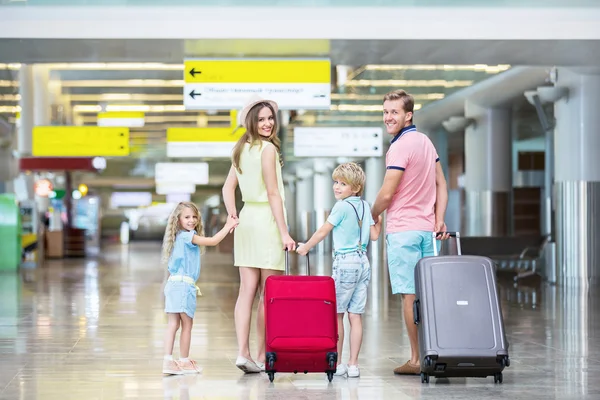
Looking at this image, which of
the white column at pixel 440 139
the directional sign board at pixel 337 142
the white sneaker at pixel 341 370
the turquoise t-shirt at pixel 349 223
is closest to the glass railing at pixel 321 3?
the turquoise t-shirt at pixel 349 223

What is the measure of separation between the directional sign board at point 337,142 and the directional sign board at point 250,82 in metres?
7.92

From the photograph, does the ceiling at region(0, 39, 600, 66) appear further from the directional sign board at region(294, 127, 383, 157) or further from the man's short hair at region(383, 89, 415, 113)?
the directional sign board at region(294, 127, 383, 157)

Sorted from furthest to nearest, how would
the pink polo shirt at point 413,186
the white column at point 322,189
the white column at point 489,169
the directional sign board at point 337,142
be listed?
the white column at point 322,189 → the white column at point 489,169 → the directional sign board at point 337,142 → the pink polo shirt at point 413,186

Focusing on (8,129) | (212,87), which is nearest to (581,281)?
(212,87)

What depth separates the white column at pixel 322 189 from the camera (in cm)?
3391

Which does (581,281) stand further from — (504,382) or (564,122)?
(504,382)

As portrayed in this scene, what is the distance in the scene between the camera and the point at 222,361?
7.05m

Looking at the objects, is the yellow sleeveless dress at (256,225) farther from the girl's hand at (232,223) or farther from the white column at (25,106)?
the white column at (25,106)

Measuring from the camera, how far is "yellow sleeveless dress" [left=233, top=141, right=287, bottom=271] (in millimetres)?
6301

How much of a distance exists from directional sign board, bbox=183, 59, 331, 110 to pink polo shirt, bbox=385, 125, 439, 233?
7.61 meters

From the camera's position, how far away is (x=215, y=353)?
7.51 metres

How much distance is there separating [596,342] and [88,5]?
677 centimetres

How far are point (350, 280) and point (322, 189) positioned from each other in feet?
97.8

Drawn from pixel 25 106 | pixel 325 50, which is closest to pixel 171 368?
pixel 325 50
